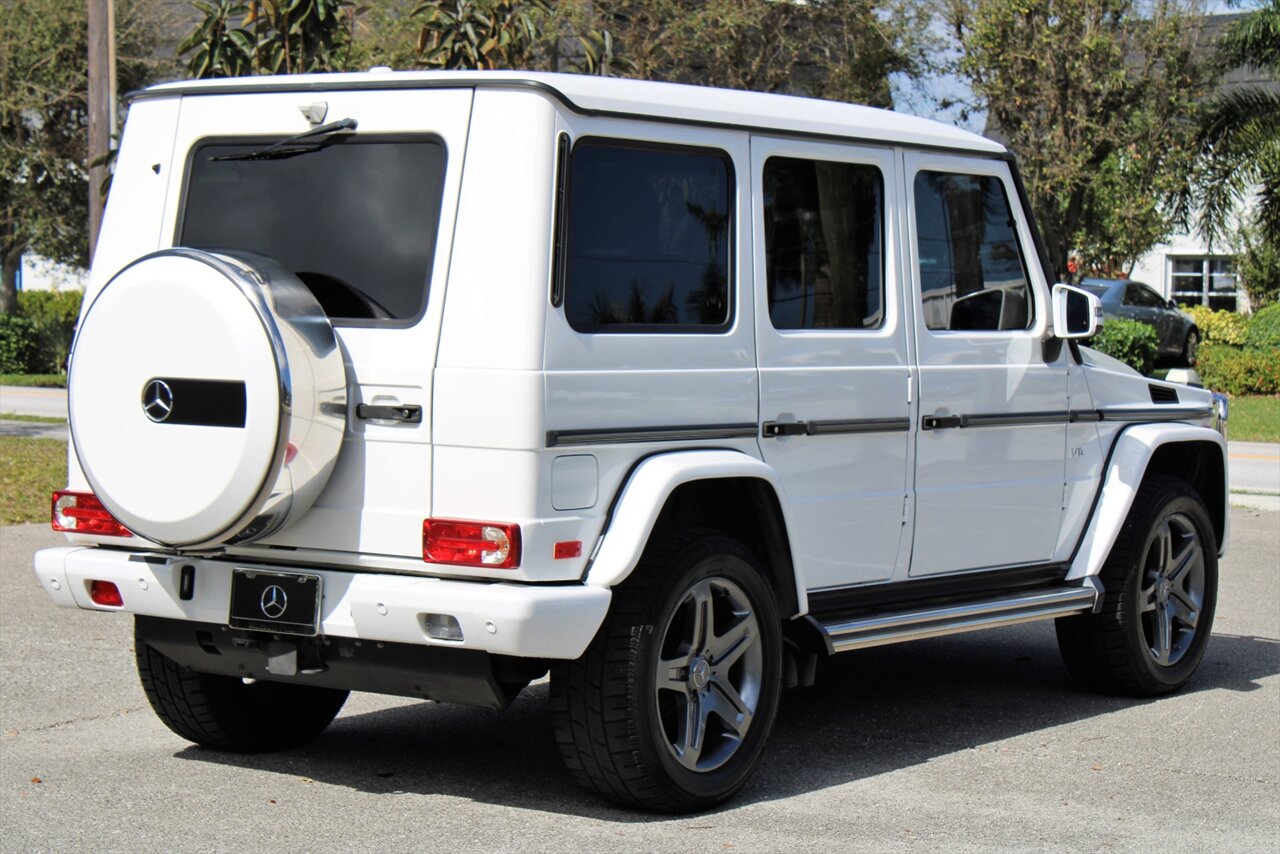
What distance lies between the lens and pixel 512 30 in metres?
12.5

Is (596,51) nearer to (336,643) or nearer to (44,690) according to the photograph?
(44,690)

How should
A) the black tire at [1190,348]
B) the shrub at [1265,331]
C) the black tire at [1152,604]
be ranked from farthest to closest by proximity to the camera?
the black tire at [1190,348]
the shrub at [1265,331]
the black tire at [1152,604]

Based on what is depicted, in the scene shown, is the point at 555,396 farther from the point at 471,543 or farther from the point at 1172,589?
the point at 1172,589

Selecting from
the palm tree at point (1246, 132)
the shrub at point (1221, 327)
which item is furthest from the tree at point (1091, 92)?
the shrub at point (1221, 327)

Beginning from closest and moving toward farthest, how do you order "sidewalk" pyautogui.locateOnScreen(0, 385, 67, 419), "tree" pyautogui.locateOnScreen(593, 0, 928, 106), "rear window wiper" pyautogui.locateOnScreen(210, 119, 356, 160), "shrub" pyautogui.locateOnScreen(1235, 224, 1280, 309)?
1. "rear window wiper" pyautogui.locateOnScreen(210, 119, 356, 160)
2. "sidewalk" pyautogui.locateOnScreen(0, 385, 67, 419)
3. "tree" pyautogui.locateOnScreen(593, 0, 928, 106)
4. "shrub" pyautogui.locateOnScreen(1235, 224, 1280, 309)

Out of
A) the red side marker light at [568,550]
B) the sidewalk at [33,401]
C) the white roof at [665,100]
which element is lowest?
the sidewalk at [33,401]

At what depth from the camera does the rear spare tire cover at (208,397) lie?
17.1 feet

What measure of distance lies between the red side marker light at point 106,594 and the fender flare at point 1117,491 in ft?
12.2

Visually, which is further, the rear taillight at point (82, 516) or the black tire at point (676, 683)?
the rear taillight at point (82, 516)

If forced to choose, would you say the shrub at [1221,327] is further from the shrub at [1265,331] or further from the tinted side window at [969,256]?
the tinted side window at [969,256]

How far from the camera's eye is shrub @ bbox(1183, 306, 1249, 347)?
113ft

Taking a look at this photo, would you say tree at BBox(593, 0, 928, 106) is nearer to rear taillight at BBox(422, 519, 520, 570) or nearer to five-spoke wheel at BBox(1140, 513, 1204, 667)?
five-spoke wheel at BBox(1140, 513, 1204, 667)

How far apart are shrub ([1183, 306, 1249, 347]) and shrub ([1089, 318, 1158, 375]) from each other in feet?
28.5

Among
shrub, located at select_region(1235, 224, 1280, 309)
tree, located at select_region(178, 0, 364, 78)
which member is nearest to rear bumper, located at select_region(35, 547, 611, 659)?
tree, located at select_region(178, 0, 364, 78)
